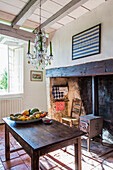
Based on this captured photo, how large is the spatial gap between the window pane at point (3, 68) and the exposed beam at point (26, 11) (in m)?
1.35

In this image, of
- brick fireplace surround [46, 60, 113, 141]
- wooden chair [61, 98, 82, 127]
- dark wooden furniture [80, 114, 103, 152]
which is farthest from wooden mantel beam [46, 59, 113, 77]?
wooden chair [61, 98, 82, 127]

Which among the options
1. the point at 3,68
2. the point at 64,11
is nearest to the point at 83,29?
the point at 64,11

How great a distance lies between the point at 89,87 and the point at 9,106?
2.45m

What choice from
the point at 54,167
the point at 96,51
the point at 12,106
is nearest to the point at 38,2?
the point at 96,51

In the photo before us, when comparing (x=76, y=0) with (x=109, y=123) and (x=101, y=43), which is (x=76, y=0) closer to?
(x=101, y=43)

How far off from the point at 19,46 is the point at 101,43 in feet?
9.05

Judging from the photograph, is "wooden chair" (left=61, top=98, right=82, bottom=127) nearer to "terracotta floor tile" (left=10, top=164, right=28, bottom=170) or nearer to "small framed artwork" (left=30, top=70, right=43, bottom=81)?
"small framed artwork" (left=30, top=70, right=43, bottom=81)

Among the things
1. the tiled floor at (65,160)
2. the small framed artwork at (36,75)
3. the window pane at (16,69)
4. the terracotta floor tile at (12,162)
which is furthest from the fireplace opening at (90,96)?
the terracotta floor tile at (12,162)

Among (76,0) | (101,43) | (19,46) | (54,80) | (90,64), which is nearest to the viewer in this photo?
(76,0)

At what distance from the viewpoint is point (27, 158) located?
88.3 inches

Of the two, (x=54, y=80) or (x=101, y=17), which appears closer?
(x=101, y=17)

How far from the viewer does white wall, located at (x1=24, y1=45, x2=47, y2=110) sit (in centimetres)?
426

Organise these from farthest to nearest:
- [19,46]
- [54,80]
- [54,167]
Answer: [19,46] < [54,80] < [54,167]

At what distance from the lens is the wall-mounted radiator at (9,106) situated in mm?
3812
